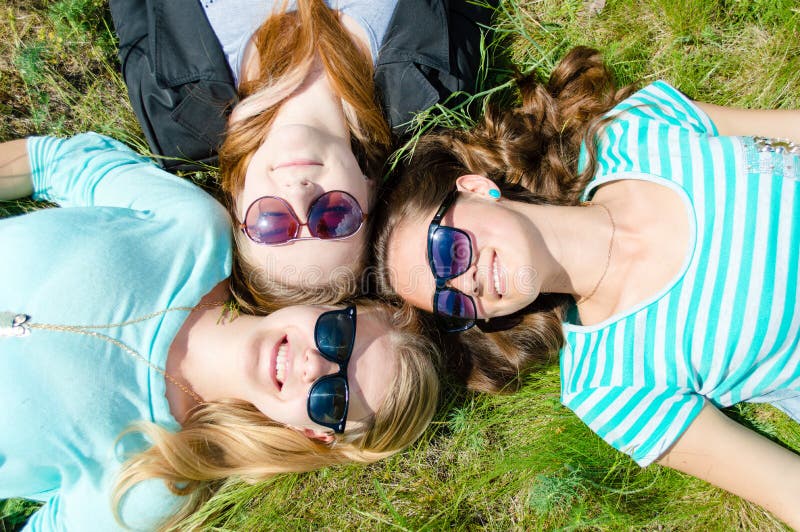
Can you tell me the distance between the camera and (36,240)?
2.74m

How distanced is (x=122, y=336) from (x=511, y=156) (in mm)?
2415

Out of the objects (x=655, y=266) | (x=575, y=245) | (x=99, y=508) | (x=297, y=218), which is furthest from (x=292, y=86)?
(x=99, y=508)

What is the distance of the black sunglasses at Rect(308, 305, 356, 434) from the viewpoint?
263cm

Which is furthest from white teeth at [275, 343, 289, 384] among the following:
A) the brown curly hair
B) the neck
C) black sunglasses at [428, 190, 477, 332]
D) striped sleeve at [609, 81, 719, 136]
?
striped sleeve at [609, 81, 719, 136]

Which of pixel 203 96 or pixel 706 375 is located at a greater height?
pixel 203 96

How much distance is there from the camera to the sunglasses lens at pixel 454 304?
9.22 ft

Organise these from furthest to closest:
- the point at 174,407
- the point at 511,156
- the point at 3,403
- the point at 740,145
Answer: the point at 511,156
the point at 174,407
the point at 740,145
the point at 3,403

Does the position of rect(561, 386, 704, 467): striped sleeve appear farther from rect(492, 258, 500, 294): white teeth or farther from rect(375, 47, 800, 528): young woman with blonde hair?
rect(492, 258, 500, 294): white teeth

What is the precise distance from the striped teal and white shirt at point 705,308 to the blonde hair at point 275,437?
95cm

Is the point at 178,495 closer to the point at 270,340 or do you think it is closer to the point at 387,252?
the point at 270,340

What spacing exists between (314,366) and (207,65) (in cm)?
185

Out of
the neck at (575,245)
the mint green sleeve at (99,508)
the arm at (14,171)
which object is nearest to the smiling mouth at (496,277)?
the neck at (575,245)

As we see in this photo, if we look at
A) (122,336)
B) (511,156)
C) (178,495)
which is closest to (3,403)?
(122,336)

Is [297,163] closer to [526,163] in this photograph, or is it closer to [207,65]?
[207,65]
